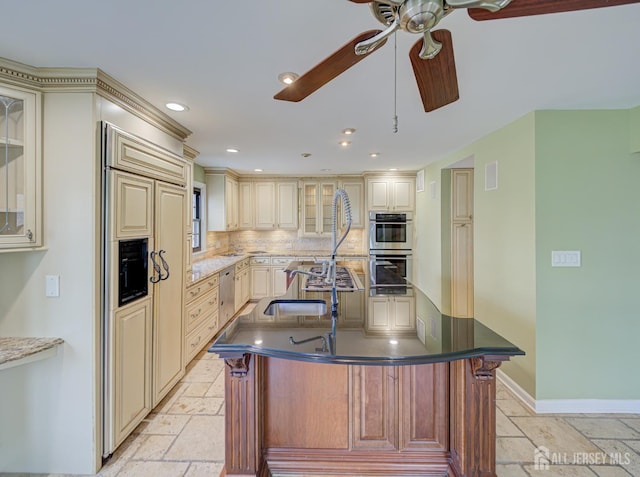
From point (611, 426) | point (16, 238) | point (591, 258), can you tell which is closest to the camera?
point (16, 238)

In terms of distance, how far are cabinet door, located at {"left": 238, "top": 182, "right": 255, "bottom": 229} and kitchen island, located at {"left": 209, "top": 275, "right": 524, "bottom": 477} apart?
13.3 ft

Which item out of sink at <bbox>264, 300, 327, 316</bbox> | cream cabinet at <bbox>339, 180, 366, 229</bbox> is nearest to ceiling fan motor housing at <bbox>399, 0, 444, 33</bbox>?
sink at <bbox>264, 300, 327, 316</bbox>

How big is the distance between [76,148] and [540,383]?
3.68 m

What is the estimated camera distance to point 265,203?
5.53m

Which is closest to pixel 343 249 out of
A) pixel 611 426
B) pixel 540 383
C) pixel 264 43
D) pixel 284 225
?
pixel 284 225

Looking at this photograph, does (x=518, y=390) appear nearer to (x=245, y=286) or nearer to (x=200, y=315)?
(x=200, y=315)

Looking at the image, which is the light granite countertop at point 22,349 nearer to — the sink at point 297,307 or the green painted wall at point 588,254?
the sink at point 297,307

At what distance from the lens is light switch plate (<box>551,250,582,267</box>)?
2.34 metres

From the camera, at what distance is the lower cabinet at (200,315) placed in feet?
9.56

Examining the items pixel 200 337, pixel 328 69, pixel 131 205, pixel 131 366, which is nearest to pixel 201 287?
pixel 200 337

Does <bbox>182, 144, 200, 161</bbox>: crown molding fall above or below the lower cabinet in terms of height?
above

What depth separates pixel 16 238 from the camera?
161cm

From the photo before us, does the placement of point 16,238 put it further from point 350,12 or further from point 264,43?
point 350,12

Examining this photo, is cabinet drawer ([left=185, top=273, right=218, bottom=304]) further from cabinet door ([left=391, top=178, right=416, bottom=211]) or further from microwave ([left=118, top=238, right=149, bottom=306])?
cabinet door ([left=391, top=178, right=416, bottom=211])
